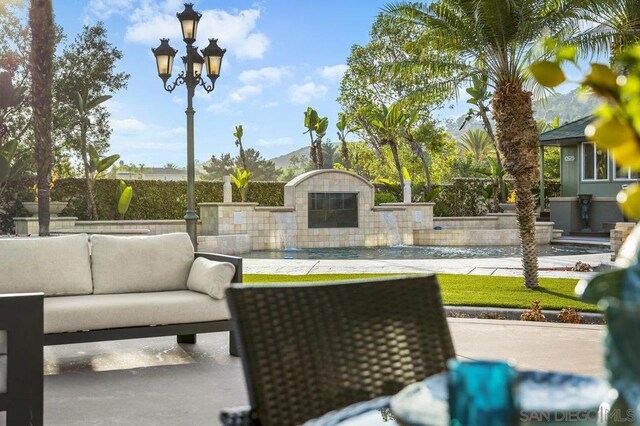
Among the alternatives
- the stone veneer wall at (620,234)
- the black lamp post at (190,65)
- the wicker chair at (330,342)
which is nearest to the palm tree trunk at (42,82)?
the black lamp post at (190,65)

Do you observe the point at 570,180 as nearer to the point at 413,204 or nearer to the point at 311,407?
the point at 413,204

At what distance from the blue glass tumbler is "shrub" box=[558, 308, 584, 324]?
645 centimetres

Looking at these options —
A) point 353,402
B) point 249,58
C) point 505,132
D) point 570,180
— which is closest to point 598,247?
point 570,180

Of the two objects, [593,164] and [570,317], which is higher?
[593,164]

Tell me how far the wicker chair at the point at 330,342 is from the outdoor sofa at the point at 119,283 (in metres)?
3.52

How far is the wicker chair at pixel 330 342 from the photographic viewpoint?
1824mm

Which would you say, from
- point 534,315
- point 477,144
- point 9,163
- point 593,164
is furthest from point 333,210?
point 477,144

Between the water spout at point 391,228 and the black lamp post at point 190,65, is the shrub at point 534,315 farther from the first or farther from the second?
the water spout at point 391,228

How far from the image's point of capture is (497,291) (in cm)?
944

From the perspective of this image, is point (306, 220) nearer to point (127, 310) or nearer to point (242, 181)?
point (242, 181)

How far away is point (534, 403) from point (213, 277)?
441 cm

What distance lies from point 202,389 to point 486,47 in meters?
7.21

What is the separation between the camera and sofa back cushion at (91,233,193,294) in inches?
230

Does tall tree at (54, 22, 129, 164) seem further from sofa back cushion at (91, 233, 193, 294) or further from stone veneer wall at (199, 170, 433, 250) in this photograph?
sofa back cushion at (91, 233, 193, 294)
